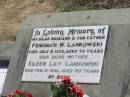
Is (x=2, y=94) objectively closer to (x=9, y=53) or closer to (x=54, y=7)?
(x=9, y=53)

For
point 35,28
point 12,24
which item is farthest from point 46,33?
point 12,24

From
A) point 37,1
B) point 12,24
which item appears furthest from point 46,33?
point 37,1

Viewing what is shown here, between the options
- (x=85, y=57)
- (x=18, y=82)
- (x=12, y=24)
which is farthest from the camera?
(x=12, y=24)

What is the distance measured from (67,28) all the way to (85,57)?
67 cm

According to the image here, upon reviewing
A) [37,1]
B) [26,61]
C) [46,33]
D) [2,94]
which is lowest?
[2,94]

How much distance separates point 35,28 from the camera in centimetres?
751

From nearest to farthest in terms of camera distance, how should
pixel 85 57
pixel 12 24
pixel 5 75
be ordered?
pixel 85 57
pixel 5 75
pixel 12 24

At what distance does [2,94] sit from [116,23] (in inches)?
86.2

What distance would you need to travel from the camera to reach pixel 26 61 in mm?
7332

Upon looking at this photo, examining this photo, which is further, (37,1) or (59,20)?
(37,1)

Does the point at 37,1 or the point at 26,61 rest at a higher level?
the point at 37,1

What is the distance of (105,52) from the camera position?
670 cm

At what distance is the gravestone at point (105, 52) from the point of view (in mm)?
6469

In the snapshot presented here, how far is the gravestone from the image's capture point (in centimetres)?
647
